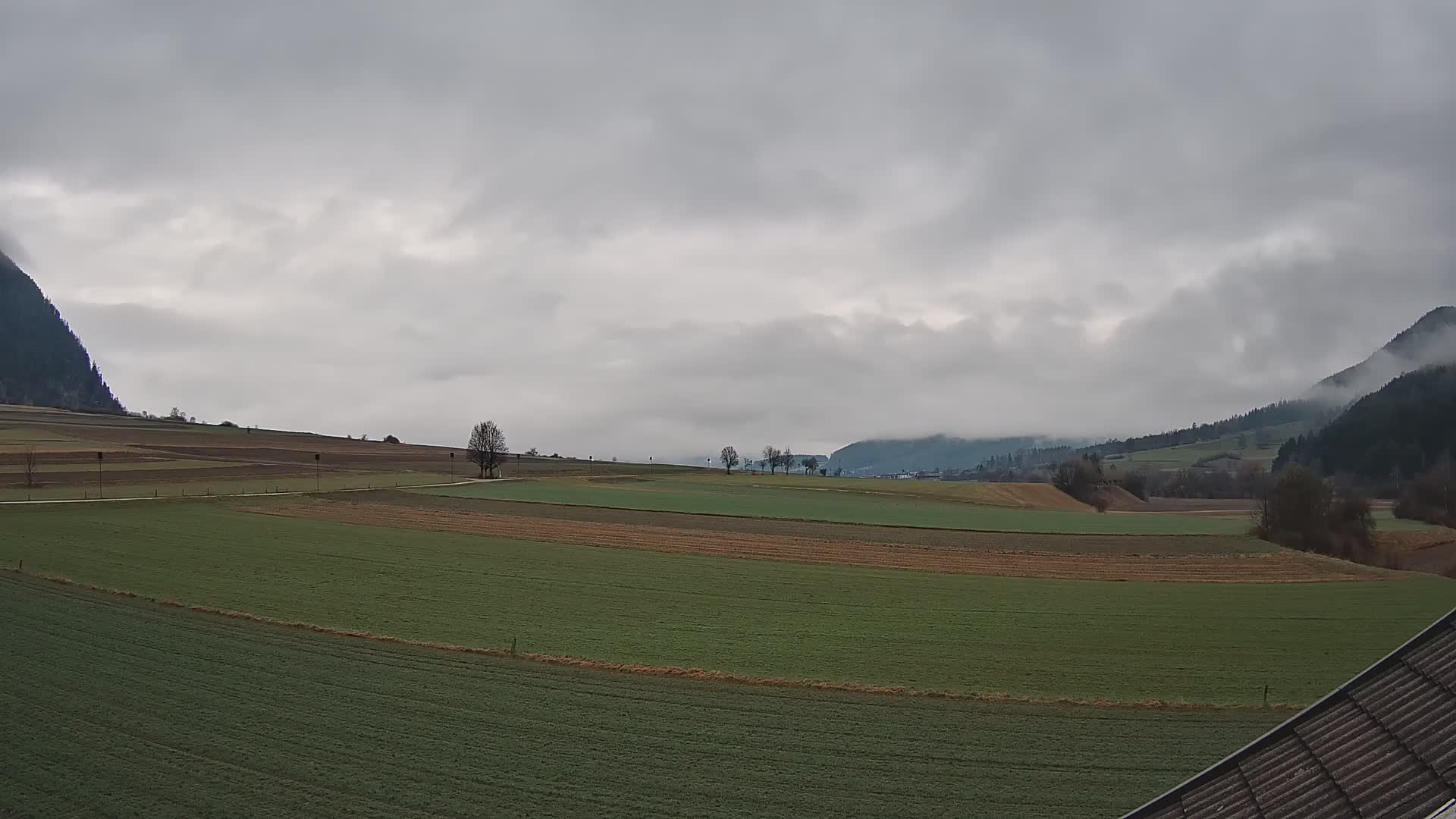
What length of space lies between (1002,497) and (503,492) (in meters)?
70.8

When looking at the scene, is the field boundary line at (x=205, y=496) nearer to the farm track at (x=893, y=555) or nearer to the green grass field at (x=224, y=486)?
the green grass field at (x=224, y=486)

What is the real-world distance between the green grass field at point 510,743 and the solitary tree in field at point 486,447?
108505 mm

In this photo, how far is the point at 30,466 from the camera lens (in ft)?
273

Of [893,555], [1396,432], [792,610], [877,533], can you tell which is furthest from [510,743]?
[1396,432]

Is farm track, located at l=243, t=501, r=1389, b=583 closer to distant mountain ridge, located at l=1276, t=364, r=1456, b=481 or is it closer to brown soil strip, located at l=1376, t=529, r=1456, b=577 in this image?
brown soil strip, located at l=1376, t=529, r=1456, b=577

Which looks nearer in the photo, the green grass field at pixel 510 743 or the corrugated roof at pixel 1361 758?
the corrugated roof at pixel 1361 758

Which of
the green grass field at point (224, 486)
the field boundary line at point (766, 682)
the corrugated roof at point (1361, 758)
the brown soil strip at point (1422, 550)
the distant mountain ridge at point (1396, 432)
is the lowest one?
the brown soil strip at point (1422, 550)

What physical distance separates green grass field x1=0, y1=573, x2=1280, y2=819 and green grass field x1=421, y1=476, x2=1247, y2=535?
54999 mm

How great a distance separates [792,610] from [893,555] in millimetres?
20346

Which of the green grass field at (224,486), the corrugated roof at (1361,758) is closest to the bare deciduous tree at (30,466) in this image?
the green grass field at (224,486)

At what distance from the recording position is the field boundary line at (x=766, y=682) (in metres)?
21.0

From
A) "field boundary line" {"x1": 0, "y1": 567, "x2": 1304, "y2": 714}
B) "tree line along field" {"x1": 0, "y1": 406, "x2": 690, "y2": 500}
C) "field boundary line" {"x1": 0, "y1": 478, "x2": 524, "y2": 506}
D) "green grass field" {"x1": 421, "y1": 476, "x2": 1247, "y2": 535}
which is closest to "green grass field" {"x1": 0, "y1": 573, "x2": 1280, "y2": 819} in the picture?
"field boundary line" {"x1": 0, "y1": 567, "x2": 1304, "y2": 714}

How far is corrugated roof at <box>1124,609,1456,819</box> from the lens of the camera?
6227 mm

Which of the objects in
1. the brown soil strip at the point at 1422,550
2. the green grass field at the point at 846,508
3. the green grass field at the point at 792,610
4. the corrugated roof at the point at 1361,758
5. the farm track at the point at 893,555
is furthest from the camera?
the green grass field at the point at 846,508
